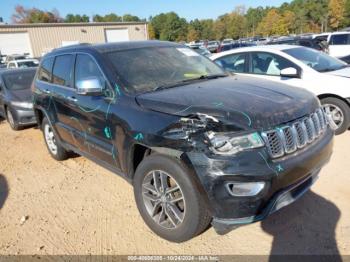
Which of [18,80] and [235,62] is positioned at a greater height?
[235,62]

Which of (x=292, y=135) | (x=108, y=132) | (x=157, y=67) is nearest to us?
(x=292, y=135)

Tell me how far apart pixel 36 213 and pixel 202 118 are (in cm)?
253

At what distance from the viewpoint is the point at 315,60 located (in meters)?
6.26

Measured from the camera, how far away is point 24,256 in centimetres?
313

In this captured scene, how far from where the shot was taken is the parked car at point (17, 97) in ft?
25.8

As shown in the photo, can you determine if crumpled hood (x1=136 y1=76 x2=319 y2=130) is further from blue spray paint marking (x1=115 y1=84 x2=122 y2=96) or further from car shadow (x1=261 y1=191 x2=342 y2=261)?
car shadow (x1=261 y1=191 x2=342 y2=261)

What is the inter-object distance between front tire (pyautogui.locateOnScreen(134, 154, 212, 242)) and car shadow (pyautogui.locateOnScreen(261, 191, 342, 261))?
759 mm

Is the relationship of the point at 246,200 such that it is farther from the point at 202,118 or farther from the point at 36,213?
the point at 36,213

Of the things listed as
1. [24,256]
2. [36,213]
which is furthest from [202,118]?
[36,213]

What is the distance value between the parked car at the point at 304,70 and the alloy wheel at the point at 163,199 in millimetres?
3664

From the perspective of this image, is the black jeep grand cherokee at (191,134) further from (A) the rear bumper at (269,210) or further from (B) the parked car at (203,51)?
(B) the parked car at (203,51)

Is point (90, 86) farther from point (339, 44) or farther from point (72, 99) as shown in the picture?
point (339, 44)

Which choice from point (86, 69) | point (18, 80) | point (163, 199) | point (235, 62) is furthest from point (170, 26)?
point (163, 199)

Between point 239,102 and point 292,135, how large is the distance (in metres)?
0.53
